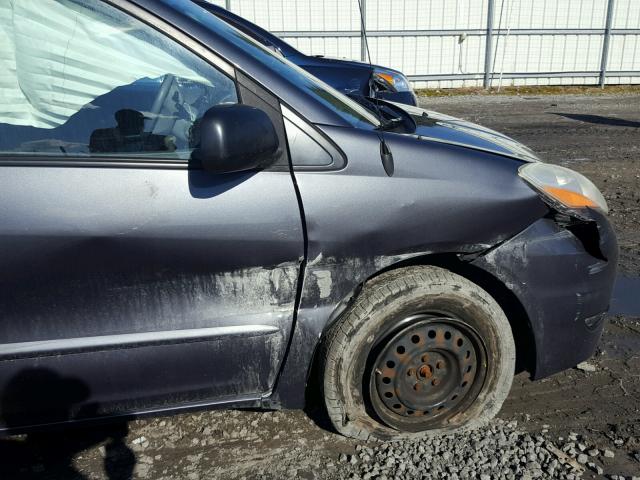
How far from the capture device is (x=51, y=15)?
2129mm

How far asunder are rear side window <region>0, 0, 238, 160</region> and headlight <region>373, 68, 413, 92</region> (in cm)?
468

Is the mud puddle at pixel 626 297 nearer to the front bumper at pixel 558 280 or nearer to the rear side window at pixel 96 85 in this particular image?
the front bumper at pixel 558 280

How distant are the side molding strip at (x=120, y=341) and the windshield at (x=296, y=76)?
0.92m

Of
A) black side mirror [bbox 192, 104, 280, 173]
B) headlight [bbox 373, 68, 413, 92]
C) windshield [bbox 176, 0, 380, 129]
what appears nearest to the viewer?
black side mirror [bbox 192, 104, 280, 173]

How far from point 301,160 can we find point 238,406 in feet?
3.33

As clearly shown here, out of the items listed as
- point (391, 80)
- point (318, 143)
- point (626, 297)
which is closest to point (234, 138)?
point (318, 143)

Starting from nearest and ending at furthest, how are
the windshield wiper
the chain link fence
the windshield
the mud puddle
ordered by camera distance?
the windshield < the windshield wiper < the mud puddle < the chain link fence

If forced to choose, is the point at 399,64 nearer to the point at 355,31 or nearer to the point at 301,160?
the point at 355,31

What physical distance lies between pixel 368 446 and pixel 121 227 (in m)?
1.40

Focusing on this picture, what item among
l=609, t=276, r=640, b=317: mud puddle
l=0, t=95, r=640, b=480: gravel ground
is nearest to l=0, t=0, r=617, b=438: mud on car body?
l=0, t=95, r=640, b=480: gravel ground

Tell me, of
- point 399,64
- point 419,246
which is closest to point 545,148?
point 419,246

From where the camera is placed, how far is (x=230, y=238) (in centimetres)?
213

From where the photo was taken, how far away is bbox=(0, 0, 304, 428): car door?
2029mm

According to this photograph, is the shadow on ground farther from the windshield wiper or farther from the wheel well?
the windshield wiper
